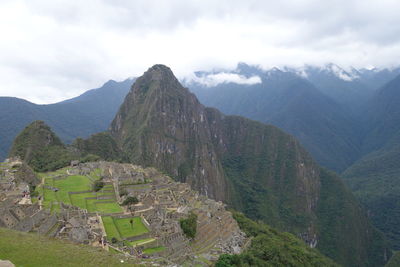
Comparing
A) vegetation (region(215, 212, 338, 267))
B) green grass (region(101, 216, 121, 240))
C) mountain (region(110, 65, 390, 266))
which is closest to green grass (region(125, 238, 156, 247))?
green grass (region(101, 216, 121, 240))

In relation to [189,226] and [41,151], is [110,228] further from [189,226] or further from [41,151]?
[41,151]

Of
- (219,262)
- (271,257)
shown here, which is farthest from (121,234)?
(271,257)

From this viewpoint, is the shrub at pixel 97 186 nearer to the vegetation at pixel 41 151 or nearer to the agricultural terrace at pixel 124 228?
the agricultural terrace at pixel 124 228

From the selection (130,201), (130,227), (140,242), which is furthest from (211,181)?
(140,242)

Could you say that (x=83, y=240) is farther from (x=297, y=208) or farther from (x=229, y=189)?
(x=297, y=208)

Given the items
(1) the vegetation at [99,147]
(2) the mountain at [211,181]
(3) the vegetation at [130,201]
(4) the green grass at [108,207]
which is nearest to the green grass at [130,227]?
(4) the green grass at [108,207]

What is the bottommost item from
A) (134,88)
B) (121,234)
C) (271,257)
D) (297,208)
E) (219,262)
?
(297,208)
